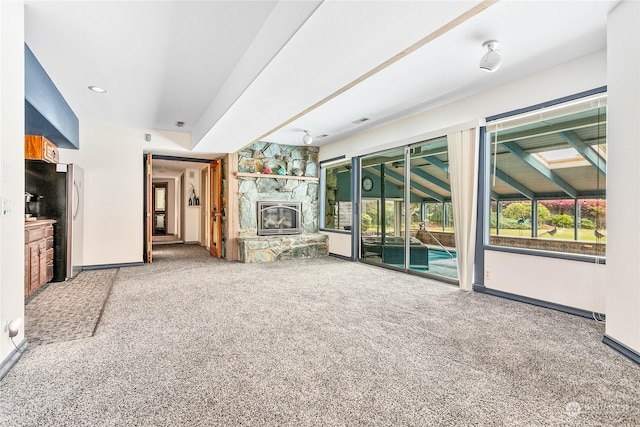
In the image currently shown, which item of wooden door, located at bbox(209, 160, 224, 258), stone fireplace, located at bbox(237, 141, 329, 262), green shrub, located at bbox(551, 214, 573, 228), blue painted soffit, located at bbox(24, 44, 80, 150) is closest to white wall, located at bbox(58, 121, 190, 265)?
blue painted soffit, located at bbox(24, 44, 80, 150)

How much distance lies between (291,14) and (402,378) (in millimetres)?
2304

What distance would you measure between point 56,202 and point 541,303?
586 cm

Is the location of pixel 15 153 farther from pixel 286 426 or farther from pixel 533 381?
pixel 533 381

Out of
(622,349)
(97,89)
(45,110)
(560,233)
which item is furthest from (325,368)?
(97,89)

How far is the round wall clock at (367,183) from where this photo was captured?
5910 millimetres

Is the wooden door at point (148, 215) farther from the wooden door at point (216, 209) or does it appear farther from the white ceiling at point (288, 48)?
the white ceiling at point (288, 48)

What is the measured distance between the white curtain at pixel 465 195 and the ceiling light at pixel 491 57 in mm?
1219

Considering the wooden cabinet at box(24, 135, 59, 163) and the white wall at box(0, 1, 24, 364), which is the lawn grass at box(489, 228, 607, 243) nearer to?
the white wall at box(0, 1, 24, 364)

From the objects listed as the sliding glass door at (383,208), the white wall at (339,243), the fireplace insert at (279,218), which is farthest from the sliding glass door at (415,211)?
the fireplace insert at (279,218)

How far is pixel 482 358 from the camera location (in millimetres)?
2096

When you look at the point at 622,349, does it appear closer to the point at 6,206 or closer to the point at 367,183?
the point at 6,206

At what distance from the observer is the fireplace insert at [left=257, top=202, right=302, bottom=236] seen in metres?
6.36

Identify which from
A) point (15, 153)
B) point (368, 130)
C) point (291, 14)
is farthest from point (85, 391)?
point (368, 130)

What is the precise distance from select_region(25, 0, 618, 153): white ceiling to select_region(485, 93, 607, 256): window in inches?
21.9
